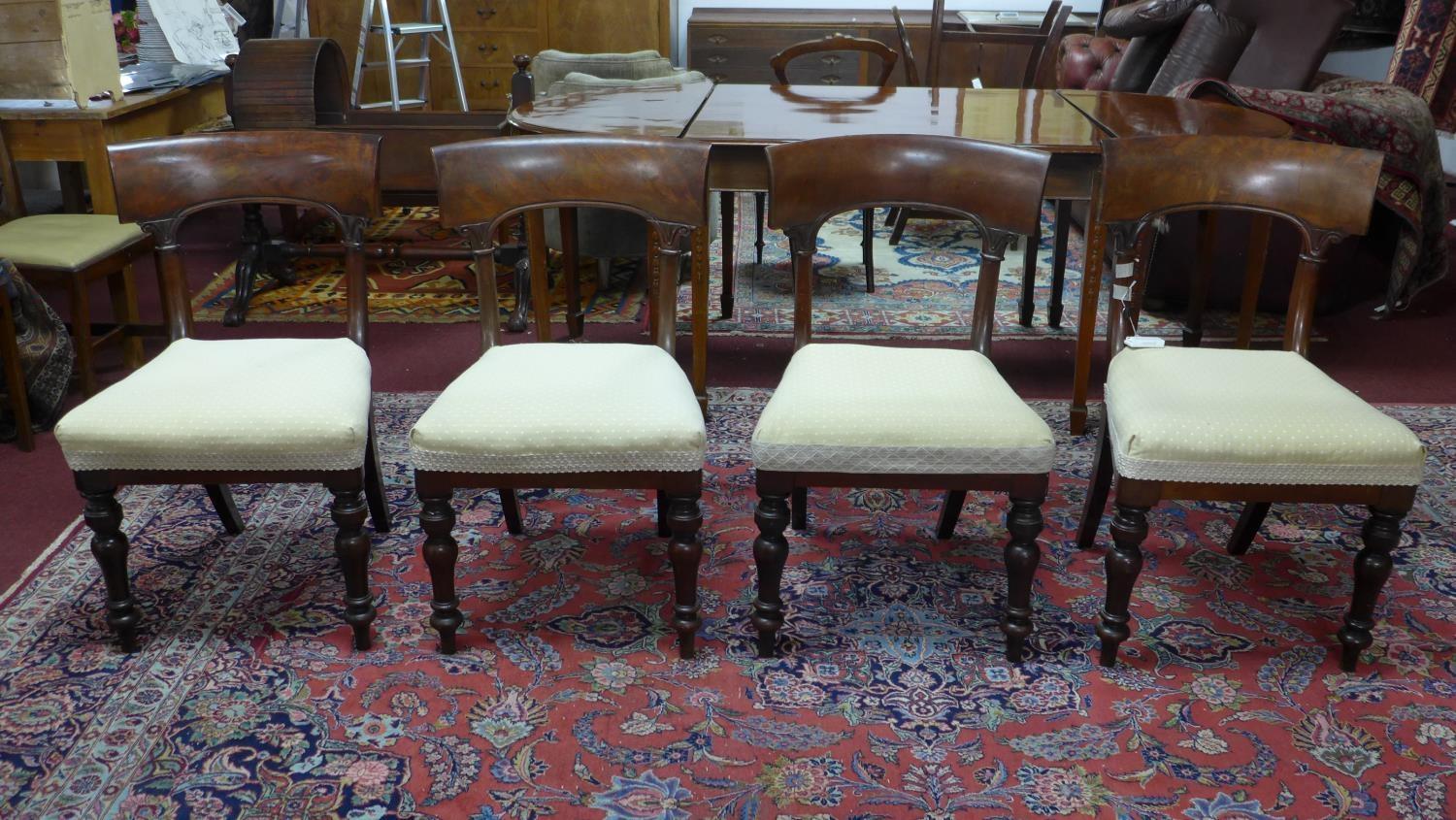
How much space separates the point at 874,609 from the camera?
2564mm

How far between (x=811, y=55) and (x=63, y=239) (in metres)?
4.81

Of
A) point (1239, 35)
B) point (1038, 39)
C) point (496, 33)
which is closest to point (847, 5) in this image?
point (496, 33)

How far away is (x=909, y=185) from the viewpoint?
2.62 metres

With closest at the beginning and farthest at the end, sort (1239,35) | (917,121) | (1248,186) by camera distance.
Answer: (1248,186), (917,121), (1239,35)

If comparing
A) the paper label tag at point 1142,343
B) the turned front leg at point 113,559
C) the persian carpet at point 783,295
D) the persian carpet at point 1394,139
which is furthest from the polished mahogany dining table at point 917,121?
the turned front leg at point 113,559

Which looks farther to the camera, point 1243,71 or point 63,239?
point 1243,71

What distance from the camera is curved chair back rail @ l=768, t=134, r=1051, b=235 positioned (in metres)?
2.56

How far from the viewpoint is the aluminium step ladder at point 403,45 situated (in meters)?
6.29

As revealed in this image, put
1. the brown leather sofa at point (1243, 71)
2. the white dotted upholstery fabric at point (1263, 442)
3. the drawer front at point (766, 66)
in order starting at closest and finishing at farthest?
the white dotted upholstery fabric at point (1263, 442)
the brown leather sofa at point (1243, 71)
the drawer front at point (766, 66)

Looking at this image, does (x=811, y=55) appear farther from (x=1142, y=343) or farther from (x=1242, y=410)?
(x=1242, y=410)

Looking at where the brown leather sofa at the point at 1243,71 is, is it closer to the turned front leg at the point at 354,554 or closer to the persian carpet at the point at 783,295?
the persian carpet at the point at 783,295

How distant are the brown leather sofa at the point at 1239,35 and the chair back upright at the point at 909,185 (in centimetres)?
246

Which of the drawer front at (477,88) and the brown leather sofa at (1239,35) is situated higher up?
the brown leather sofa at (1239,35)

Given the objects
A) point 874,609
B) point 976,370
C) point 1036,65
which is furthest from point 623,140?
point 1036,65
